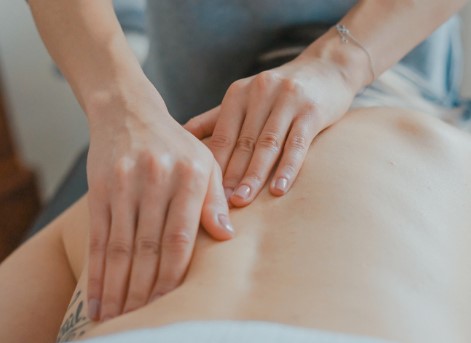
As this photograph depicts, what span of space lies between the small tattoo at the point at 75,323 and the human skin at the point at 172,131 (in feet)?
0.06

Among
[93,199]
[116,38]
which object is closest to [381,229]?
[93,199]

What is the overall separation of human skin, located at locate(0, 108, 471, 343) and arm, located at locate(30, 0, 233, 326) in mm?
26

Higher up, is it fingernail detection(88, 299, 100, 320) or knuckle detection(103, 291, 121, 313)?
knuckle detection(103, 291, 121, 313)

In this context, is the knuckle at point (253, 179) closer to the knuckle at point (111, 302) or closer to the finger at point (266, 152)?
the finger at point (266, 152)

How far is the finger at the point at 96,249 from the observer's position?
719mm

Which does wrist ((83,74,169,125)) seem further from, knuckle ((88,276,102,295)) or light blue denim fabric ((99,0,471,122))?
light blue denim fabric ((99,0,471,122))

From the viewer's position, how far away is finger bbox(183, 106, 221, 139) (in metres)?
0.93

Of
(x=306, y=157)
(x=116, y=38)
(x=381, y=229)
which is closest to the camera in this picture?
(x=381, y=229)

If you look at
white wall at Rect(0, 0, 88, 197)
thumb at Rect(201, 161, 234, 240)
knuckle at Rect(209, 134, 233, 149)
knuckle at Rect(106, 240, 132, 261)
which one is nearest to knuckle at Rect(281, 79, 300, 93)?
knuckle at Rect(209, 134, 233, 149)

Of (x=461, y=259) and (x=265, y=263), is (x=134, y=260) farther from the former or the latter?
(x=461, y=259)

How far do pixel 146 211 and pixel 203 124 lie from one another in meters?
0.23

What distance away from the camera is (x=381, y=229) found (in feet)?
2.34

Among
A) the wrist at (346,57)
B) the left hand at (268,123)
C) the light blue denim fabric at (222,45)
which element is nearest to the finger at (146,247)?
the left hand at (268,123)

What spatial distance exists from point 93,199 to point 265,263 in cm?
21
